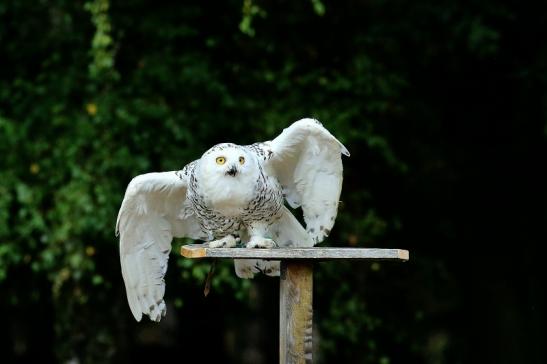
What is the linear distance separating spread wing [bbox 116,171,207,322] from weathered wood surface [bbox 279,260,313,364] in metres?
0.65

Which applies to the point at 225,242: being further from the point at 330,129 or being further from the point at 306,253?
the point at 330,129

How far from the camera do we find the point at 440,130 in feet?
25.2

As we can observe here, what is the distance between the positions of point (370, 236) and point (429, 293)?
228 centimetres

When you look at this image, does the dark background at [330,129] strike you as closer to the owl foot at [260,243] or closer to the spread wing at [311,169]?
the spread wing at [311,169]

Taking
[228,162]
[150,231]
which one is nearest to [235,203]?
[228,162]

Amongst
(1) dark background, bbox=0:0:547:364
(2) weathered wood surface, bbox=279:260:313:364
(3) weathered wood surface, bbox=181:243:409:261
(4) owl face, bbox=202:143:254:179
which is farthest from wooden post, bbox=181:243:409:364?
(1) dark background, bbox=0:0:547:364

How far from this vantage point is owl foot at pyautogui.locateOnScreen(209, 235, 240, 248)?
12.4 ft

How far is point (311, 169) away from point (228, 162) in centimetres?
60

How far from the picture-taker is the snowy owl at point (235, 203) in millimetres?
3648

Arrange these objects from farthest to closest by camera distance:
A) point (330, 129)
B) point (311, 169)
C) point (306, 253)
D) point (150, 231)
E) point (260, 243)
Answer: point (330, 129), point (150, 231), point (311, 169), point (260, 243), point (306, 253)

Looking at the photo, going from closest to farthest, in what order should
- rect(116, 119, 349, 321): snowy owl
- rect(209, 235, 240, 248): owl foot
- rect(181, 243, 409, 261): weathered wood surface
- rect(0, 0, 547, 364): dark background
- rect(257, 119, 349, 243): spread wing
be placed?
rect(181, 243, 409, 261): weathered wood surface
rect(116, 119, 349, 321): snowy owl
rect(209, 235, 240, 248): owl foot
rect(257, 119, 349, 243): spread wing
rect(0, 0, 547, 364): dark background

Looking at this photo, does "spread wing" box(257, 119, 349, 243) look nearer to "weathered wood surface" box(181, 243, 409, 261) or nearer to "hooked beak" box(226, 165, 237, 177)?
"hooked beak" box(226, 165, 237, 177)

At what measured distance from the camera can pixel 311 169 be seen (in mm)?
4074

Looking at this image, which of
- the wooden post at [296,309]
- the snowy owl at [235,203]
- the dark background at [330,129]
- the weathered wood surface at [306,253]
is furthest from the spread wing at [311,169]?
the dark background at [330,129]
